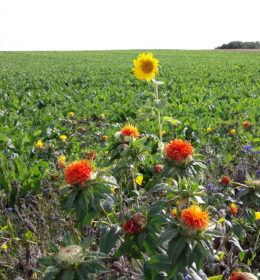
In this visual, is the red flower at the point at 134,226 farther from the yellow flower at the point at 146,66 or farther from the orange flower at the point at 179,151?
the yellow flower at the point at 146,66

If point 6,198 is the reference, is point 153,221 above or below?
above

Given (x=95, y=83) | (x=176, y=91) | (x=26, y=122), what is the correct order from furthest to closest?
(x=95, y=83) < (x=176, y=91) < (x=26, y=122)

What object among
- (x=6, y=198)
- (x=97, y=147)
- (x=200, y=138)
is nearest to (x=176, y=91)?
(x=200, y=138)

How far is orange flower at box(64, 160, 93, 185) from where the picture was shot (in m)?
1.34

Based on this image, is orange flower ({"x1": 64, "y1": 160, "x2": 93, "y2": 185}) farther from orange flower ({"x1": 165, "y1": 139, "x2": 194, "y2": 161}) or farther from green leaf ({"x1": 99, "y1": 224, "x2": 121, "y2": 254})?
orange flower ({"x1": 165, "y1": 139, "x2": 194, "y2": 161})

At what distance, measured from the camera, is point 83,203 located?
132 cm

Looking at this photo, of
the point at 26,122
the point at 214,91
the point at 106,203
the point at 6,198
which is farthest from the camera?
the point at 214,91

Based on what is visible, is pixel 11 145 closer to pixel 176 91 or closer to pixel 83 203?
pixel 83 203

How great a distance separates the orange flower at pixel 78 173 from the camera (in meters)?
1.34

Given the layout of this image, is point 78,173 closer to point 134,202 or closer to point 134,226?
point 134,226

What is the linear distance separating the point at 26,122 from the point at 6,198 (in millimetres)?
2771

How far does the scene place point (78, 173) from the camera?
1345mm
